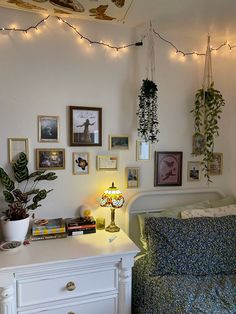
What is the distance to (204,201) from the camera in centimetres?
232

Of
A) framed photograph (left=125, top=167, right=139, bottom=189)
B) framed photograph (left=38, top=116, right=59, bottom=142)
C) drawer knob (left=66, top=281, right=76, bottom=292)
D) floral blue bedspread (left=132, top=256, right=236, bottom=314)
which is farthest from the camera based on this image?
framed photograph (left=125, top=167, right=139, bottom=189)

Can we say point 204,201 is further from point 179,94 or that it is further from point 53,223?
point 53,223

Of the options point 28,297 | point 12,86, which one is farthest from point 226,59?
point 28,297

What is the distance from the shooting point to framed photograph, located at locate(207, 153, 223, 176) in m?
2.40

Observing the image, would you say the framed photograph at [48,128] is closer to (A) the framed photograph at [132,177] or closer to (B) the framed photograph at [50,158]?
(B) the framed photograph at [50,158]

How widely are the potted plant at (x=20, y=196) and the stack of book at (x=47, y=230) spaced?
8 cm

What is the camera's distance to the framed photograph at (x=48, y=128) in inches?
75.4

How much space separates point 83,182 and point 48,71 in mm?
906

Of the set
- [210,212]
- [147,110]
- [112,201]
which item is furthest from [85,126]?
[210,212]

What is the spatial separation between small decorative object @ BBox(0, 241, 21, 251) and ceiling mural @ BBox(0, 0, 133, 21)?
1.58 m

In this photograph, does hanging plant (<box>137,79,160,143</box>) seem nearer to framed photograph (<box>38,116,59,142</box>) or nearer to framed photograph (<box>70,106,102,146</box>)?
framed photograph (<box>70,106,102,146</box>)

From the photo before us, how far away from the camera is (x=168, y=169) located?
7.41ft

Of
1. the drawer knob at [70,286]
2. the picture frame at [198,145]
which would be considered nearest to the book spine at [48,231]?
the drawer knob at [70,286]

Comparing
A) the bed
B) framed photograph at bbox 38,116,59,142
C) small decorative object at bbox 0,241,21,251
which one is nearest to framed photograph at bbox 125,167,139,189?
the bed
